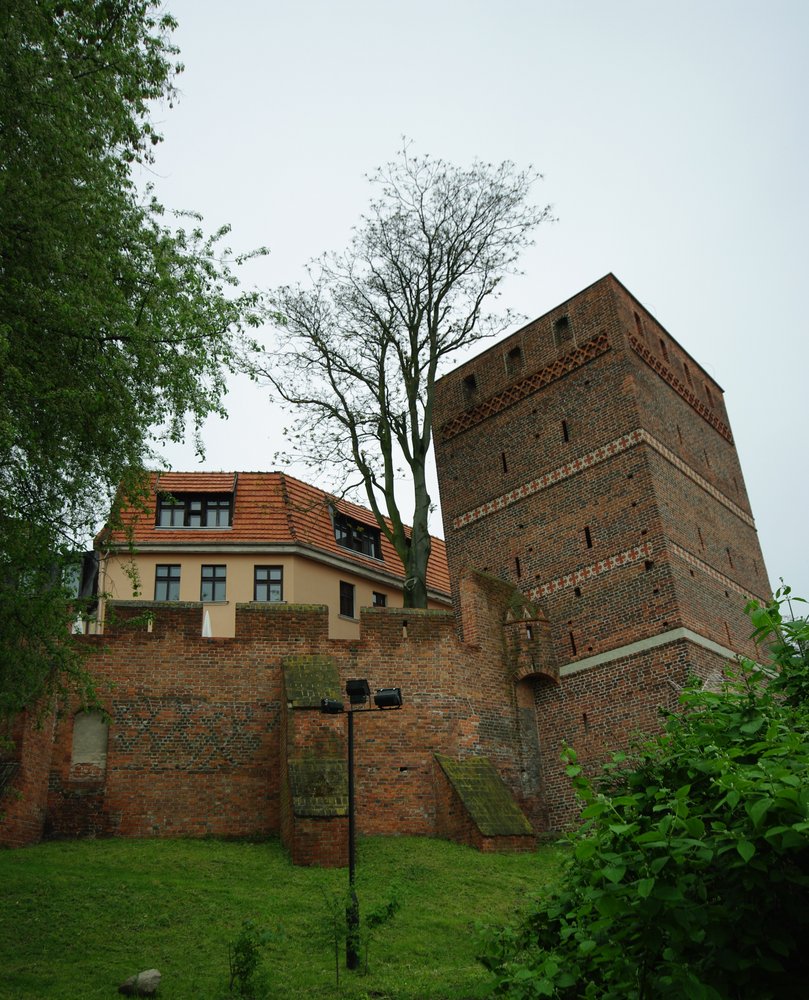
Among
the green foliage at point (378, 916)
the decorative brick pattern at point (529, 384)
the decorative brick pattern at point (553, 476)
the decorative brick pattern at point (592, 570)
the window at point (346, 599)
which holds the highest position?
the decorative brick pattern at point (529, 384)

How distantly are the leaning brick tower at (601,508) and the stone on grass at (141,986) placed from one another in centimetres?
1036

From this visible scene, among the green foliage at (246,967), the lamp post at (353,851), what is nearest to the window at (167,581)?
the lamp post at (353,851)

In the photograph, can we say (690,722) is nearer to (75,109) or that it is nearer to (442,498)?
(75,109)

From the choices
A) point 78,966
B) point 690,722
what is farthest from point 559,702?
point 690,722

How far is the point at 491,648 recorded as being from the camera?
1886 centimetres

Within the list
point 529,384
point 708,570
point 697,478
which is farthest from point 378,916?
point 529,384

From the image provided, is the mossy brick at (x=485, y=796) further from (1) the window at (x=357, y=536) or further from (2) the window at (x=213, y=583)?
(1) the window at (x=357, y=536)

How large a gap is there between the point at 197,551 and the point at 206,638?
889cm

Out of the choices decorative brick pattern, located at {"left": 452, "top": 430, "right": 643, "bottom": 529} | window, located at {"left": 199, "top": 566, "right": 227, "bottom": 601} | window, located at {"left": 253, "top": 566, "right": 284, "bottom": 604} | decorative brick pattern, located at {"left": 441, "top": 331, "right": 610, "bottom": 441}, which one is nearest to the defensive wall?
decorative brick pattern, located at {"left": 452, "top": 430, "right": 643, "bottom": 529}

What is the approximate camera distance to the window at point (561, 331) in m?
21.8

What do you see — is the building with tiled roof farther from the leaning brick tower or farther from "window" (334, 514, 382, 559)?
→ the leaning brick tower

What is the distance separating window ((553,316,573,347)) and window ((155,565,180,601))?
1144 centimetres

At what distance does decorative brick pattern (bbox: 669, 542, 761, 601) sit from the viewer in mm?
18719

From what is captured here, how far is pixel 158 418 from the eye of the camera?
438 inches
